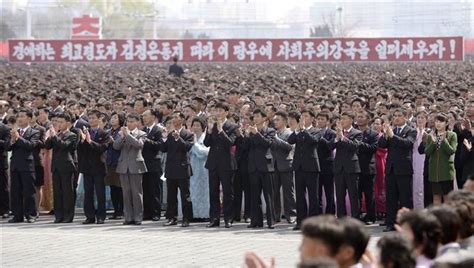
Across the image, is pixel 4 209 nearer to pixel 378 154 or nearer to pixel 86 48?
pixel 378 154

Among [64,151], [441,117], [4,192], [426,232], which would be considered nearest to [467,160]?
[441,117]

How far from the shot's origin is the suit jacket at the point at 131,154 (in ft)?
50.8

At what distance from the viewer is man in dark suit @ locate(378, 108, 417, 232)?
14.3 meters

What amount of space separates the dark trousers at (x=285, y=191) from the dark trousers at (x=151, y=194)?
164 centimetres

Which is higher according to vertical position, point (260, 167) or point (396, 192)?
point (260, 167)

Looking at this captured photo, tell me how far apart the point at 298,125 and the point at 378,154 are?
1079 millimetres

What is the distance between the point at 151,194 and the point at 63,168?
4.02ft

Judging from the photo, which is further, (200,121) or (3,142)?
(3,142)

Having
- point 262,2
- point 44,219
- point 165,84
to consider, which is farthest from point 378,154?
point 262,2

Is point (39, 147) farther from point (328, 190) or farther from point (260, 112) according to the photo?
point (328, 190)

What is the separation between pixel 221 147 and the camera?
595 inches

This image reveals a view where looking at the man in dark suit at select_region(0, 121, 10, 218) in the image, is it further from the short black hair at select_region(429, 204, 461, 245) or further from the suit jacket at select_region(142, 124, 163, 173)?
the short black hair at select_region(429, 204, 461, 245)

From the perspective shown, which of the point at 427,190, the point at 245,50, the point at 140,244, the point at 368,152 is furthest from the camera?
the point at 245,50

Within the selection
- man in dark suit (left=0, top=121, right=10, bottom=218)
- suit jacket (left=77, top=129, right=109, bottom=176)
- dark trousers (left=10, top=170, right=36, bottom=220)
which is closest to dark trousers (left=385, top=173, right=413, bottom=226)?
suit jacket (left=77, top=129, right=109, bottom=176)
